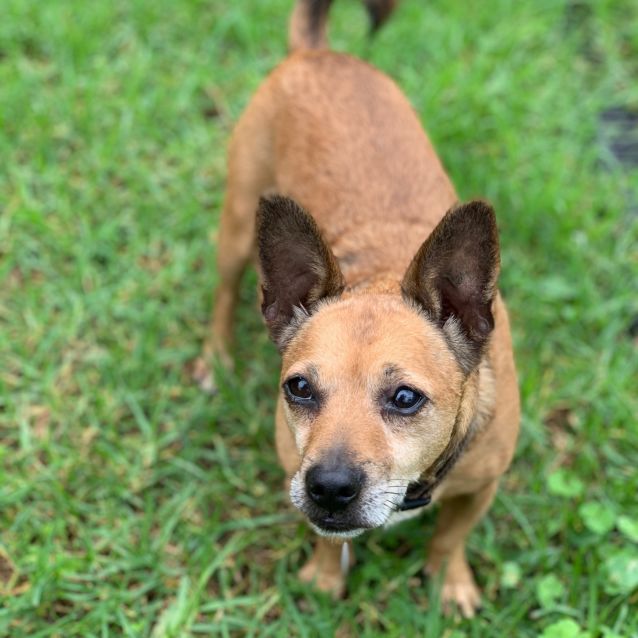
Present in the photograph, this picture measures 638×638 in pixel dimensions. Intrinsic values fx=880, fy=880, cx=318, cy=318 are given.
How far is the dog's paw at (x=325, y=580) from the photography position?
4430 millimetres

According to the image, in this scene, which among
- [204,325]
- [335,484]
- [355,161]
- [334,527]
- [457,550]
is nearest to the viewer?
[335,484]

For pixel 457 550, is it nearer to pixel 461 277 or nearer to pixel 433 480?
pixel 433 480

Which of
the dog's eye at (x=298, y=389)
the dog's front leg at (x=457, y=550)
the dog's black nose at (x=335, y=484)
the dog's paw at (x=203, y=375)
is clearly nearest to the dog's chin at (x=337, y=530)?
the dog's black nose at (x=335, y=484)

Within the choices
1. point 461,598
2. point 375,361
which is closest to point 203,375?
point 461,598

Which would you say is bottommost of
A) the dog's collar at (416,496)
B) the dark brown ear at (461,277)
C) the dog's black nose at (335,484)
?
the dog's collar at (416,496)

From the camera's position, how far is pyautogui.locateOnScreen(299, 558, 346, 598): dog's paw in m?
4.43

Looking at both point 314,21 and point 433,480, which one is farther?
point 314,21

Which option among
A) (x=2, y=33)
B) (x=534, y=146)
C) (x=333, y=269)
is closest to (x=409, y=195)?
(x=333, y=269)

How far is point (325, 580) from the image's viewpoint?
4445 millimetres

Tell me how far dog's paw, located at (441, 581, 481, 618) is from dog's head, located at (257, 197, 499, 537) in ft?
3.87

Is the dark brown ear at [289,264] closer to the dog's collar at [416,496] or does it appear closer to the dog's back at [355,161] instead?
the dog's back at [355,161]

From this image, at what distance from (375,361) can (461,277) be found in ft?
1.63

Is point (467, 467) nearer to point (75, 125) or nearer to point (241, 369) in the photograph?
point (241, 369)

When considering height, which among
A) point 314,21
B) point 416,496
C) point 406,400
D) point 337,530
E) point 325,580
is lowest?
point 325,580
